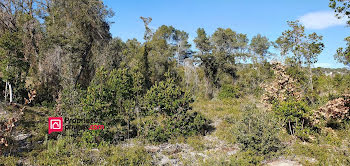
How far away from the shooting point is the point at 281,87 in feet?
28.0

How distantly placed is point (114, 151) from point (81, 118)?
203 cm

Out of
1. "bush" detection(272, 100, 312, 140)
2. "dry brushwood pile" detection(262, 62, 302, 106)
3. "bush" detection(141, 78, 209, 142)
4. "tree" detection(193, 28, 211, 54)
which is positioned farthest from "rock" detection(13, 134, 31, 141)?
"tree" detection(193, 28, 211, 54)

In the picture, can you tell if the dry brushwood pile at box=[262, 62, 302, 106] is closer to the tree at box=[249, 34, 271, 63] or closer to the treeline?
the treeline

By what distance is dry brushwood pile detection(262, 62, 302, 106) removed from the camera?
8.20 meters

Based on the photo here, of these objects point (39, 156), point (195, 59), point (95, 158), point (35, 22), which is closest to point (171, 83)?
point (95, 158)

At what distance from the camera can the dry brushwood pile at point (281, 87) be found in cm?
820

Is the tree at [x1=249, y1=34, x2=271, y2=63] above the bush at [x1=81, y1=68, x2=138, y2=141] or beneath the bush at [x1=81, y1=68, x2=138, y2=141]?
above

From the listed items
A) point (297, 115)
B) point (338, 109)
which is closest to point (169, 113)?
point (297, 115)

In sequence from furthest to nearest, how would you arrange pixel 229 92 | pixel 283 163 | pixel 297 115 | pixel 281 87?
pixel 229 92, pixel 281 87, pixel 297 115, pixel 283 163

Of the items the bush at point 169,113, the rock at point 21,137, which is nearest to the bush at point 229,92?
the bush at point 169,113

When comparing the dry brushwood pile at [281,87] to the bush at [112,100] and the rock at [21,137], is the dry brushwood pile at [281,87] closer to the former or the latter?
the bush at [112,100]

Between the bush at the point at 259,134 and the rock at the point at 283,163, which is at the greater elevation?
the bush at the point at 259,134

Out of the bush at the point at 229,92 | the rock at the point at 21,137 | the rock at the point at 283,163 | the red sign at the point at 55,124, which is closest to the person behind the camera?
the rock at the point at 283,163

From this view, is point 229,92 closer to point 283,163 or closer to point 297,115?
point 297,115
